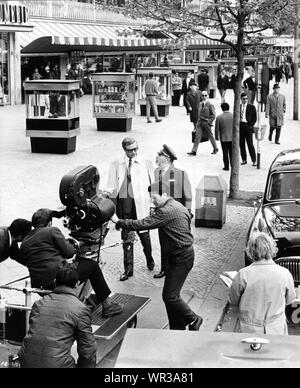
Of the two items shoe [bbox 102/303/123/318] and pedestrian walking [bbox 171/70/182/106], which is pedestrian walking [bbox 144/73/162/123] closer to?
pedestrian walking [bbox 171/70/182/106]

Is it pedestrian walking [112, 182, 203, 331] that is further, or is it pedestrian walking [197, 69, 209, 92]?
pedestrian walking [197, 69, 209, 92]

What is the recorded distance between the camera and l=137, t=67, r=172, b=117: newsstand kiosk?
3002 centimetres

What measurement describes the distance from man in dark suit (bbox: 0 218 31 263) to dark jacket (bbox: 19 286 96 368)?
55.5 inches

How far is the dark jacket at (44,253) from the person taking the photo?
709cm

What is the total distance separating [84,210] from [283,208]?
3654mm

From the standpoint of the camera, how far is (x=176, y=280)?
748 cm

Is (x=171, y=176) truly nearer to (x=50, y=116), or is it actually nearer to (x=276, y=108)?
(x=50, y=116)

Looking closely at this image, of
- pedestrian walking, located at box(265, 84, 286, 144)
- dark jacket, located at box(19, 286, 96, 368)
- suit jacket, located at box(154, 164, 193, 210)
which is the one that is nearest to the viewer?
dark jacket, located at box(19, 286, 96, 368)

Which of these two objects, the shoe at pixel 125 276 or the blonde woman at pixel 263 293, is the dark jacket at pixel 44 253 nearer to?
the blonde woman at pixel 263 293

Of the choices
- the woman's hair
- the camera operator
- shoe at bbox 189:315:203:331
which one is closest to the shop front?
the camera operator

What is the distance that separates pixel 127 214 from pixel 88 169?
2270 millimetres

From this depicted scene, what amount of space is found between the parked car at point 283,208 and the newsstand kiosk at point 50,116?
9.47m

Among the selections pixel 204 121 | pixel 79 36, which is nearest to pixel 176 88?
pixel 79 36

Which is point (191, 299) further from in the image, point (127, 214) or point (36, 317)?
point (36, 317)
